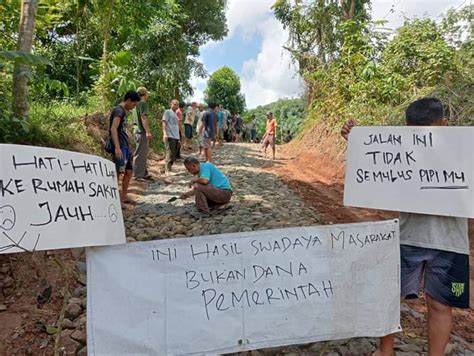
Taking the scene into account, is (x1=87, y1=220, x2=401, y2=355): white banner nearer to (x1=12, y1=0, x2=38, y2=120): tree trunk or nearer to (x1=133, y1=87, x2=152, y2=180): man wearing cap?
(x1=12, y1=0, x2=38, y2=120): tree trunk

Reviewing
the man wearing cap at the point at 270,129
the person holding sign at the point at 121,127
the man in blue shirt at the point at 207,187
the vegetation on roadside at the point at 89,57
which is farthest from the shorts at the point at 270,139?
the person holding sign at the point at 121,127

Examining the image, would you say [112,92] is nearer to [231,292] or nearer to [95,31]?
[95,31]

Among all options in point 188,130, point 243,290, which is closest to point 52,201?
point 243,290

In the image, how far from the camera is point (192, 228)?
5043 mm

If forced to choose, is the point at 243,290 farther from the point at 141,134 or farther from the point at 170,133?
the point at 170,133

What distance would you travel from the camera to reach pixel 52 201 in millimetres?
1786

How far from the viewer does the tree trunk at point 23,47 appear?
4.62m

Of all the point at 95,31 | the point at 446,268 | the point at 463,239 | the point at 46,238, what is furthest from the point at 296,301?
the point at 95,31

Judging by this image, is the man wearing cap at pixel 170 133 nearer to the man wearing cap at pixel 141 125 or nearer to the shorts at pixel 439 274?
the man wearing cap at pixel 141 125

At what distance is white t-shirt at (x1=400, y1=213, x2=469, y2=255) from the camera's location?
7.25 ft

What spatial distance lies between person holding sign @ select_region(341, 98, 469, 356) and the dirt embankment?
31.6 inches

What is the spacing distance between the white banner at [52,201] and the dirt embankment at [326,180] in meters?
2.61

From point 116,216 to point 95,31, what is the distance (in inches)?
506

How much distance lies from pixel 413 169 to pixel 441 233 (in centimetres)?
42
